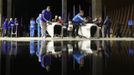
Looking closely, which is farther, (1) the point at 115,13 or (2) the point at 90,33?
(1) the point at 115,13

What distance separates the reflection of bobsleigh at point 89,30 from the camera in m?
24.3

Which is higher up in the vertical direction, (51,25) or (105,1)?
(105,1)

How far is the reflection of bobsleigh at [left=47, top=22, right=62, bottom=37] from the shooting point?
23.9m

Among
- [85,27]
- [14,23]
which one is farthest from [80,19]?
[14,23]

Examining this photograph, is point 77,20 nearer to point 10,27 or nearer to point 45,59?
point 10,27

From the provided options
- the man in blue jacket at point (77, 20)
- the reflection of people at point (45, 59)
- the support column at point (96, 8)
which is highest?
the support column at point (96, 8)

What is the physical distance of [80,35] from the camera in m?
25.3

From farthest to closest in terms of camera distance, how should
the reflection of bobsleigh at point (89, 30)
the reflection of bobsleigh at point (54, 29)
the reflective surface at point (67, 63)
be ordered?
the reflection of bobsleigh at point (89, 30) → the reflection of bobsleigh at point (54, 29) → the reflective surface at point (67, 63)

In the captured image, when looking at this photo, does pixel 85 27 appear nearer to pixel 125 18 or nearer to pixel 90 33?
pixel 90 33

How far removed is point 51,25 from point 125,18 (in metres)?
10.1

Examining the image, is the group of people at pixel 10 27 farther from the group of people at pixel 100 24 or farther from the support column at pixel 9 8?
the support column at pixel 9 8

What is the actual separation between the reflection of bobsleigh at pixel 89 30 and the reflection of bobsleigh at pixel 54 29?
4.47ft

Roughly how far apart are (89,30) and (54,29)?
7.32 feet

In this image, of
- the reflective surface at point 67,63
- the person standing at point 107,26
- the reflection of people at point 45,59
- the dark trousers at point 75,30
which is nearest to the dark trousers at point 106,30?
the person standing at point 107,26
